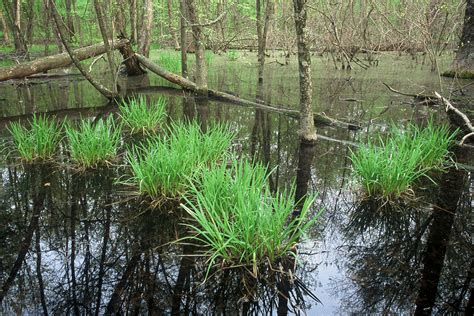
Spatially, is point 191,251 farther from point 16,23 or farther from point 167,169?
point 16,23

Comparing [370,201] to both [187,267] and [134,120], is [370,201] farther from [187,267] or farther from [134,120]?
[134,120]

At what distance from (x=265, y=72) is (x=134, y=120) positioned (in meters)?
8.91

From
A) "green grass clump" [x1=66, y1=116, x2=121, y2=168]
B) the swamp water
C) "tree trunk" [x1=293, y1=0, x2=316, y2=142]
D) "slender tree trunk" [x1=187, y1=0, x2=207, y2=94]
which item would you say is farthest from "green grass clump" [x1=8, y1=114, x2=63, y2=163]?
"slender tree trunk" [x1=187, y1=0, x2=207, y2=94]

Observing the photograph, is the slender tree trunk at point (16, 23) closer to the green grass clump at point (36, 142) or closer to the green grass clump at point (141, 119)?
the green grass clump at point (141, 119)

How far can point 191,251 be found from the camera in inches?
129

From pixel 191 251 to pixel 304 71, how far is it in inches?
135

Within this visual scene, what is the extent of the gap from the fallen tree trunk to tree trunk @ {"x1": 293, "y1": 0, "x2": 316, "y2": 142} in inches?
187

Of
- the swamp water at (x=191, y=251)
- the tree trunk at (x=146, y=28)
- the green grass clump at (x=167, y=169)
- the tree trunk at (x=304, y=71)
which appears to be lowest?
the swamp water at (x=191, y=251)

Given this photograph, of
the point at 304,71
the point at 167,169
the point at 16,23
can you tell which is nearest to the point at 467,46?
the point at 304,71

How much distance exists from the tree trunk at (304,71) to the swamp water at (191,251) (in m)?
0.30

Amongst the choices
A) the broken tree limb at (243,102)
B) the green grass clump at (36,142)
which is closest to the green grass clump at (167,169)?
the green grass clump at (36,142)

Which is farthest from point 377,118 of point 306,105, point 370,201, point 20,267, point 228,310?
point 20,267

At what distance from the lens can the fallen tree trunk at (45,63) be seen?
902cm

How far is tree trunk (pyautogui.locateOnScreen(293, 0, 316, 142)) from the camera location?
17.9ft
